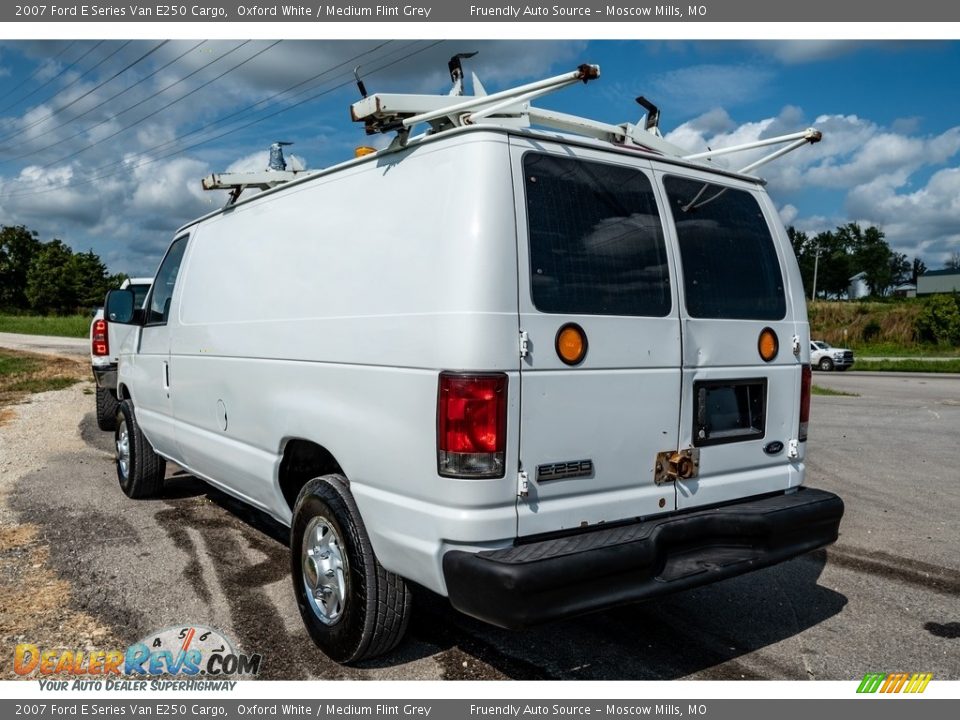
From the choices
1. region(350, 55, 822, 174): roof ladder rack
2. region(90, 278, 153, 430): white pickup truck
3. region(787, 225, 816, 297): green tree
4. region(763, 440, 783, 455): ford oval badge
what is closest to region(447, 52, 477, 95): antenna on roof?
region(350, 55, 822, 174): roof ladder rack

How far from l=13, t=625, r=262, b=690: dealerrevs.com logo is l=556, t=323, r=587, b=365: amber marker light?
6.61 ft

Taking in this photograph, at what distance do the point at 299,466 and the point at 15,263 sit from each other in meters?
84.8

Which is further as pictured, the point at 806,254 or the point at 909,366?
the point at 806,254

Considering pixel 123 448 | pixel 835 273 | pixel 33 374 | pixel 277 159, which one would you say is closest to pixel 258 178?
pixel 277 159

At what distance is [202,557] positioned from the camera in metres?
5.25

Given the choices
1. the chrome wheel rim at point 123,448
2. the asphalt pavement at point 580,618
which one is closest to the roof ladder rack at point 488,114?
the asphalt pavement at point 580,618

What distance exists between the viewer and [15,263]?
76438 mm

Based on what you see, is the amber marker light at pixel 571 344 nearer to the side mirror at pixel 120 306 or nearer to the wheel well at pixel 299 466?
the wheel well at pixel 299 466

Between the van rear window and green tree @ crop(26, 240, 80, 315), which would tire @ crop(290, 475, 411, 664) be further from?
green tree @ crop(26, 240, 80, 315)

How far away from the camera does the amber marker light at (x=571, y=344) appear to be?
3211mm

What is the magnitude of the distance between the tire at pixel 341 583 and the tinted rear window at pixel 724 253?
1.82 meters

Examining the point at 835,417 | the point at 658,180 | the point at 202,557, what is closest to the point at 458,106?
the point at 658,180

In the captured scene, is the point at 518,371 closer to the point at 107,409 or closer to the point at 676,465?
the point at 676,465

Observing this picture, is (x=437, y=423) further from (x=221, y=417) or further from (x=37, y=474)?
(x=37, y=474)
